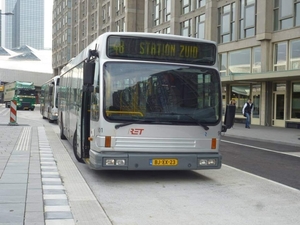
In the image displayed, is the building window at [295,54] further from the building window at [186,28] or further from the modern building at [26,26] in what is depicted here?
the modern building at [26,26]

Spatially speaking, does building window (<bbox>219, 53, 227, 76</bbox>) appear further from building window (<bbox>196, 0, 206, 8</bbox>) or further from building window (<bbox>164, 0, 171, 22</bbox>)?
building window (<bbox>164, 0, 171, 22</bbox>)

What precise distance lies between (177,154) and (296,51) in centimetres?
1959

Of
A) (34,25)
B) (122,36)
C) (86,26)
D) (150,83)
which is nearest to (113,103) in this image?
(150,83)

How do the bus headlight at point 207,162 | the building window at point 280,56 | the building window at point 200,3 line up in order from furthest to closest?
the building window at point 200,3
the building window at point 280,56
the bus headlight at point 207,162

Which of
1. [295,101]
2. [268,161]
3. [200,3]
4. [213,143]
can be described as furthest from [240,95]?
[213,143]

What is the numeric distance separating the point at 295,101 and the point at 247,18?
696 cm

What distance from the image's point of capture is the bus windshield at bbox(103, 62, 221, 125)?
8.08m

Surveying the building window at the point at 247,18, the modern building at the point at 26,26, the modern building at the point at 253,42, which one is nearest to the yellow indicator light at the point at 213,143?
the modern building at the point at 253,42

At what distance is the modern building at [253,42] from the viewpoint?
85.8 ft

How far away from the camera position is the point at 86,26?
7019 centimetres

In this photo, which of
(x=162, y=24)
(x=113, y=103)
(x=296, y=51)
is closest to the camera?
(x=113, y=103)

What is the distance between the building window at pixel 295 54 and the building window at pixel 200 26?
1011 centimetres

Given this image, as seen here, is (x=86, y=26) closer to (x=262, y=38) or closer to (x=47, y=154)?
(x=262, y=38)

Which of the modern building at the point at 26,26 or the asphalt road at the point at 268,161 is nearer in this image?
the asphalt road at the point at 268,161
